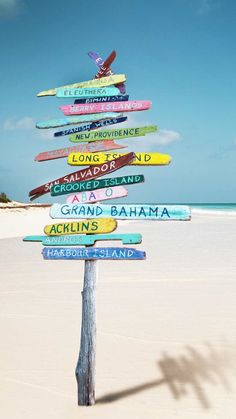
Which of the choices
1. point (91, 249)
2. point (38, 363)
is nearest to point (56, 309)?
point (38, 363)

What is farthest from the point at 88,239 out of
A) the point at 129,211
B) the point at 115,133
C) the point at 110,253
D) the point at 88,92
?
the point at 88,92

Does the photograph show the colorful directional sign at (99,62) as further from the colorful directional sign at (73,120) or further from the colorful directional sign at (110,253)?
the colorful directional sign at (110,253)

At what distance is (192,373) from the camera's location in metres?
4.54

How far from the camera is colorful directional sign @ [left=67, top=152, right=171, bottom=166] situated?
380 cm

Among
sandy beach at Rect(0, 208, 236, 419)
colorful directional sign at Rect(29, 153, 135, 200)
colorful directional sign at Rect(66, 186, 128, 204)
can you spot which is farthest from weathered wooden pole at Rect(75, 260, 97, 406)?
colorful directional sign at Rect(29, 153, 135, 200)

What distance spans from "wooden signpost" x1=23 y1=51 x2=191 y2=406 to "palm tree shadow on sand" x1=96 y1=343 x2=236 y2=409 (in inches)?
28.4

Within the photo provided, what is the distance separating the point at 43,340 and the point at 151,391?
199 cm

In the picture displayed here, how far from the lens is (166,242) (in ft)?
52.9

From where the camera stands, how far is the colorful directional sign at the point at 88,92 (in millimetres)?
4203

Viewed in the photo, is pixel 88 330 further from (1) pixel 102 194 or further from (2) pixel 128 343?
(2) pixel 128 343

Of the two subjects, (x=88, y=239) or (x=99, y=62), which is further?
(x=99, y=62)

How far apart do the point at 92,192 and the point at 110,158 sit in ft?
1.37

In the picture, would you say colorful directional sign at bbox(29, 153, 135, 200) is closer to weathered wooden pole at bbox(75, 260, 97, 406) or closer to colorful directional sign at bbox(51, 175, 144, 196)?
colorful directional sign at bbox(51, 175, 144, 196)

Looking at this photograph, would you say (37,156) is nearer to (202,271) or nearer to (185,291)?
(185,291)
